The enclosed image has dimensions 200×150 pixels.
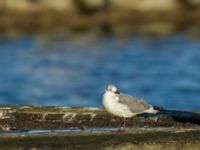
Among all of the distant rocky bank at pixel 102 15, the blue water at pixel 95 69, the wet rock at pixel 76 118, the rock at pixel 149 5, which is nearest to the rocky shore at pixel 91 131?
the wet rock at pixel 76 118

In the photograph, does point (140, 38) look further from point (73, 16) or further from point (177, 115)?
point (177, 115)

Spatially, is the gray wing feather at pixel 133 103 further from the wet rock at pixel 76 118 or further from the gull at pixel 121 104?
the wet rock at pixel 76 118

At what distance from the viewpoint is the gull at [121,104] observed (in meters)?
9.07

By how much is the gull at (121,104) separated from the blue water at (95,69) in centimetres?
1264

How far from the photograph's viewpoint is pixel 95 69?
32.5 m

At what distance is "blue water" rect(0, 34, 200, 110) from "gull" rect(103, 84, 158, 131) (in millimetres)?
12635

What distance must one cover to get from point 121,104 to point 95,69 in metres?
23.4

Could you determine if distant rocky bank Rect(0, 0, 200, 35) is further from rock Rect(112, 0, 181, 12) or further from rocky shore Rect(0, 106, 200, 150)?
rocky shore Rect(0, 106, 200, 150)

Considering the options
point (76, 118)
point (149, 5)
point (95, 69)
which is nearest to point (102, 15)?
point (149, 5)

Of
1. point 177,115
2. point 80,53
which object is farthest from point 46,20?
point 177,115

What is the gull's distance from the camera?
907 cm

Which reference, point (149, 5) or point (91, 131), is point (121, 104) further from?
point (149, 5)

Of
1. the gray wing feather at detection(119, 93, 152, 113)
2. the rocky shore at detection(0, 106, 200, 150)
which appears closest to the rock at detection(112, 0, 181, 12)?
the rocky shore at detection(0, 106, 200, 150)

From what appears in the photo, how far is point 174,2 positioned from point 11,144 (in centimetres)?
4038
